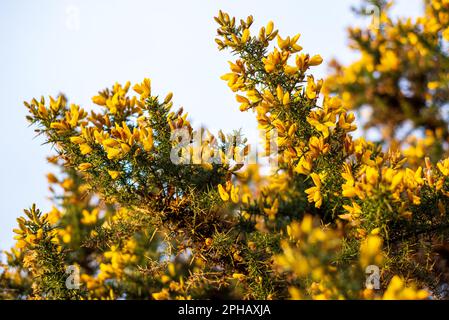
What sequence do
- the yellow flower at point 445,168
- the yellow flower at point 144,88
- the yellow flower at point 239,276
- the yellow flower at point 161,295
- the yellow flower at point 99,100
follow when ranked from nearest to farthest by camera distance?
the yellow flower at point 161,295 < the yellow flower at point 239,276 < the yellow flower at point 445,168 < the yellow flower at point 144,88 < the yellow flower at point 99,100

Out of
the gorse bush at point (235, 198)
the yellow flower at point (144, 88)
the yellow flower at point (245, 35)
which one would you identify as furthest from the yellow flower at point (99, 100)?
the yellow flower at point (245, 35)

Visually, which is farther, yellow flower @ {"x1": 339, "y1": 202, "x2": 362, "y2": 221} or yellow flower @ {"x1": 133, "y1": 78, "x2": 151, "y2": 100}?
yellow flower @ {"x1": 133, "y1": 78, "x2": 151, "y2": 100}

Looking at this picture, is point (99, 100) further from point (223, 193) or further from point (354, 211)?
point (354, 211)

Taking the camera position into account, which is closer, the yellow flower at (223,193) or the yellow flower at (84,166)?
the yellow flower at (223,193)

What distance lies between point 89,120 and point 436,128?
2.73m

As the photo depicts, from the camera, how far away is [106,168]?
2.03 m

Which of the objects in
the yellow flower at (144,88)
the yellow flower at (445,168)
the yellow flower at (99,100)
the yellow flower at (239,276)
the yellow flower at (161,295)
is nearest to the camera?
the yellow flower at (161,295)

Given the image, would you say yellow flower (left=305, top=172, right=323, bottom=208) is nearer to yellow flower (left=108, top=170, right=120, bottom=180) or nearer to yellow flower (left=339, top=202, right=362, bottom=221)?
yellow flower (left=339, top=202, right=362, bottom=221)

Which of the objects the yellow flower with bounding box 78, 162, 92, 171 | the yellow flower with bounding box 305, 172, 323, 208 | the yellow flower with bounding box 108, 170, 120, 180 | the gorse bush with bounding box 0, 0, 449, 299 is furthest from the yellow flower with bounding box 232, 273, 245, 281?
the yellow flower with bounding box 78, 162, 92, 171

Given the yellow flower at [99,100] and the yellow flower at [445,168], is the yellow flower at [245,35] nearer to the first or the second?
the yellow flower at [99,100]

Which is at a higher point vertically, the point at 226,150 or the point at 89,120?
the point at 89,120

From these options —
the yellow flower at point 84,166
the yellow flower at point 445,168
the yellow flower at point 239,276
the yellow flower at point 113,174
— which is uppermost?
the yellow flower at point 84,166
